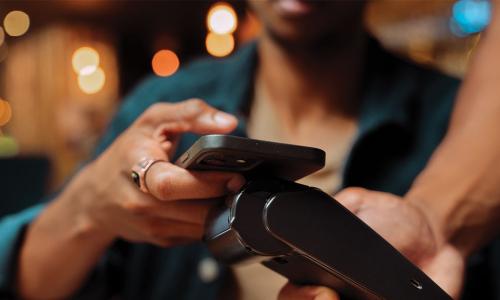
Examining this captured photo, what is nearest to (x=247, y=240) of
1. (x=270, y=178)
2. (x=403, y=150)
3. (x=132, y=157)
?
(x=270, y=178)

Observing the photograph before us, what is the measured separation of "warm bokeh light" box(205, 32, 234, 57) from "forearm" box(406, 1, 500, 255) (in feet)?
7.78

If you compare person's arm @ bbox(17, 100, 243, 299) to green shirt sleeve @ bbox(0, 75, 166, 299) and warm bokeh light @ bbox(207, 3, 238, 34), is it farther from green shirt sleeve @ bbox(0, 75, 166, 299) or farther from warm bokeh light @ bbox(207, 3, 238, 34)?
warm bokeh light @ bbox(207, 3, 238, 34)

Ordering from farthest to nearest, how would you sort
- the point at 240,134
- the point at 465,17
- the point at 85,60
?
the point at 85,60, the point at 465,17, the point at 240,134

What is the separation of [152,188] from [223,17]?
2764 millimetres

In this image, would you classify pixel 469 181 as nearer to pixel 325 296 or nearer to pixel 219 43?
pixel 325 296

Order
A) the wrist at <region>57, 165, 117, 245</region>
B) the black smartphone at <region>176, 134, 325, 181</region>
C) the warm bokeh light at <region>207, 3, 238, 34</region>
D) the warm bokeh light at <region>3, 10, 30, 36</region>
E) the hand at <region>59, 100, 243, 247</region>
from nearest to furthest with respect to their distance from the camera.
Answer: the black smartphone at <region>176, 134, 325, 181</region> → the hand at <region>59, 100, 243, 247</region> → the wrist at <region>57, 165, 117, 245</region> → the warm bokeh light at <region>207, 3, 238, 34</region> → the warm bokeh light at <region>3, 10, 30, 36</region>

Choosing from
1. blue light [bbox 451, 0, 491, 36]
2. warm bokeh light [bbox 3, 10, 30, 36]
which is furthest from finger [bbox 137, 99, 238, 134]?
warm bokeh light [bbox 3, 10, 30, 36]

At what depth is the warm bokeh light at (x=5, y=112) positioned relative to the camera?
14.5ft

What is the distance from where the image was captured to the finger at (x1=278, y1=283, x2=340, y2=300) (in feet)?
1.08

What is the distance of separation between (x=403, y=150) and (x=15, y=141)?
404cm

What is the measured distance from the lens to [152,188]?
0.37m

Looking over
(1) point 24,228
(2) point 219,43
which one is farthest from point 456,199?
(2) point 219,43

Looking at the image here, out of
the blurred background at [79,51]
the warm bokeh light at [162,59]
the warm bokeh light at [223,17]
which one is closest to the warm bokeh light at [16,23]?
the blurred background at [79,51]

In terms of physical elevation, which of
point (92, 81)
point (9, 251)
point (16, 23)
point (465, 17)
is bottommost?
point (92, 81)
